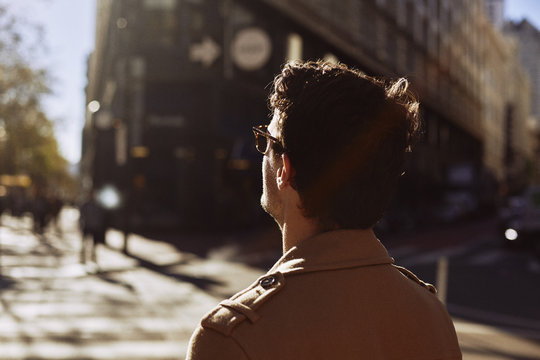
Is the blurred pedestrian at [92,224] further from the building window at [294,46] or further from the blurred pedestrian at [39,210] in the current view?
the building window at [294,46]

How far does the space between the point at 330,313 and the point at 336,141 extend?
0.39 m

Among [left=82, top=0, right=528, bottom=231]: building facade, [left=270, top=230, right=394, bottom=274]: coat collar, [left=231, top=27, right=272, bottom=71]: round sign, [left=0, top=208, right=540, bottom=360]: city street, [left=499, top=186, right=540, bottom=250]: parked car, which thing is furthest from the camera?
[left=82, top=0, right=528, bottom=231]: building facade

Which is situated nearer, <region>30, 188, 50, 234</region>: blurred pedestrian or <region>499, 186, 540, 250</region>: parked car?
<region>499, 186, 540, 250</region>: parked car

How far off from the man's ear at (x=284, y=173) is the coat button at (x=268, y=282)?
0.90 feet

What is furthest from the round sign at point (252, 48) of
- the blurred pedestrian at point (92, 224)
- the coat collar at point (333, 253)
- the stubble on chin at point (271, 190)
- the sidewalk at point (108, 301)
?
the coat collar at point (333, 253)

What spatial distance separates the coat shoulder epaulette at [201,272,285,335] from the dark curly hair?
9.2 inches

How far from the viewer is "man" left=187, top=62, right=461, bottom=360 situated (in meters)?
1.40

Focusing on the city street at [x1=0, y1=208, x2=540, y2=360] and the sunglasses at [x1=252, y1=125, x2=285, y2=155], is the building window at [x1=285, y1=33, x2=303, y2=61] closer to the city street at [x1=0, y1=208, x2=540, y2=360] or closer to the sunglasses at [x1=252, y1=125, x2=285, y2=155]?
the city street at [x1=0, y1=208, x2=540, y2=360]

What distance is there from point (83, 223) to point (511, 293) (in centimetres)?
994

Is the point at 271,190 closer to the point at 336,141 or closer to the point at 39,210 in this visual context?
the point at 336,141

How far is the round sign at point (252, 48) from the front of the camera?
899 inches

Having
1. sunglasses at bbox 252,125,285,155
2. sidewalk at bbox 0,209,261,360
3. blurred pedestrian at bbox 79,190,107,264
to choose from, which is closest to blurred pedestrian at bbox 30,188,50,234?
sidewalk at bbox 0,209,261,360

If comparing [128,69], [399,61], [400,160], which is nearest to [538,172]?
[399,61]

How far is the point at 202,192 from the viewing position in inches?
1180
